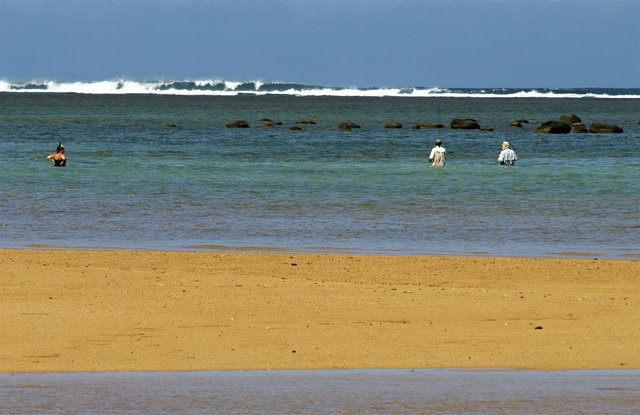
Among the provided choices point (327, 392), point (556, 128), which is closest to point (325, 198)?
point (327, 392)

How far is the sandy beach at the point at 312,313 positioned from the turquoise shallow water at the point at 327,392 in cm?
37

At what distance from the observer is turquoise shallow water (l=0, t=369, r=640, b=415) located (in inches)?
287

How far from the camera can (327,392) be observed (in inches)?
310

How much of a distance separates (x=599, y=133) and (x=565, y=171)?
109 feet

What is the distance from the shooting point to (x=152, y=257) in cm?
1600

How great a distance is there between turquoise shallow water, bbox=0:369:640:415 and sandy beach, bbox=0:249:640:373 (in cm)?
37

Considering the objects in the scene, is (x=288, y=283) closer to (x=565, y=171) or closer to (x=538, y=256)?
(x=538, y=256)

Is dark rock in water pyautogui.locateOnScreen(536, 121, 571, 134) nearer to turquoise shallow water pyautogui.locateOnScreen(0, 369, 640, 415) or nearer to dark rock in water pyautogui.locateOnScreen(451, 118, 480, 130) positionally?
dark rock in water pyautogui.locateOnScreen(451, 118, 480, 130)

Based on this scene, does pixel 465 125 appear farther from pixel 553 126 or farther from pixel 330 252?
pixel 330 252

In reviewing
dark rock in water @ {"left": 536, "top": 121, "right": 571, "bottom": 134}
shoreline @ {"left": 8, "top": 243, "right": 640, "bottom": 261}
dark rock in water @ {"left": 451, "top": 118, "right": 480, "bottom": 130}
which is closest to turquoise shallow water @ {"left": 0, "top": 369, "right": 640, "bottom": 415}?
shoreline @ {"left": 8, "top": 243, "right": 640, "bottom": 261}

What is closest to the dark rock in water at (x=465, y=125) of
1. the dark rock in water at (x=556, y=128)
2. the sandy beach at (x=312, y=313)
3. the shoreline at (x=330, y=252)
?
the dark rock in water at (x=556, y=128)

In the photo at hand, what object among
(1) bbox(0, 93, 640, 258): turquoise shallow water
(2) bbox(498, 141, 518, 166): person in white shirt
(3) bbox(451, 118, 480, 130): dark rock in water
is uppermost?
(3) bbox(451, 118, 480, 130): dark rock in water

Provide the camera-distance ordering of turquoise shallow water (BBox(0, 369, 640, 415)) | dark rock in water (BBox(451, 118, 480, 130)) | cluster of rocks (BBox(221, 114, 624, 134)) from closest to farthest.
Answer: turquoise shallow water (BBox(0, 369, 640, 415)) < cluster of rocks (BBox(221, 114, 624, 134)) < dark rock in water (BBox(451, 118, 480, 130))

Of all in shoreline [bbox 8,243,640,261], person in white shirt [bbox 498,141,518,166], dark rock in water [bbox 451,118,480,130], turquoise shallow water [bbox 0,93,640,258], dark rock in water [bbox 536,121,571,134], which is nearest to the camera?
shoreline [bbox 8,243,640,261]
